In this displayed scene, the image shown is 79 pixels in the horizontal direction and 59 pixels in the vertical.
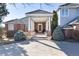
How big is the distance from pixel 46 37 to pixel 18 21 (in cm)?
63

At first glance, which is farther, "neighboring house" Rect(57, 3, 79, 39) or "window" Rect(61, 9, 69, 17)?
"window" Rect(61, 9, 69, 17)

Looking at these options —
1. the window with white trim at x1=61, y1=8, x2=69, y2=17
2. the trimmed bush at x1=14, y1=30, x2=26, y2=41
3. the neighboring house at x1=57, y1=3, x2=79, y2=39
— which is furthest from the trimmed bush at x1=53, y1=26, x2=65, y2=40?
the trimmed bush at x1=14, y1=30, x2=26, y2=41

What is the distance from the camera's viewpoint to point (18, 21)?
398cm

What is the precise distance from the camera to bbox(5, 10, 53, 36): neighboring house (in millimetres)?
3936

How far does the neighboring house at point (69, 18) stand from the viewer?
3.88 metres

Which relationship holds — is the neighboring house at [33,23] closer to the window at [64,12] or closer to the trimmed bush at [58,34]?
the trimmed bush at [58,34]

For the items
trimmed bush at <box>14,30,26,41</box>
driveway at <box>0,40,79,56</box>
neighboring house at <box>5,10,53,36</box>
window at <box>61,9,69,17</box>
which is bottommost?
driveway at <box>0,40,79,56</box>

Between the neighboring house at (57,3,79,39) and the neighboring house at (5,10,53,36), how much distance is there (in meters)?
0.23

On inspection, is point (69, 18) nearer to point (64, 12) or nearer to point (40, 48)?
point (64, 12)

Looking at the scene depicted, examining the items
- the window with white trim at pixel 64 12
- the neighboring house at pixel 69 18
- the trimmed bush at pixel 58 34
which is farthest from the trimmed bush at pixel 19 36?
the window with white trim at pixel 64 12

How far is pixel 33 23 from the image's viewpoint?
3936 millimetres

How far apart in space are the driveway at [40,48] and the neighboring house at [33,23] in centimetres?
22

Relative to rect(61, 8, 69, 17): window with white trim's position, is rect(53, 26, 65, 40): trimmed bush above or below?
below

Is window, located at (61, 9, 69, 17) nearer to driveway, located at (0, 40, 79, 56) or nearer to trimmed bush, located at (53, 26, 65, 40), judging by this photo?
trimmed bush, located at (53, 26, 65, 40)
